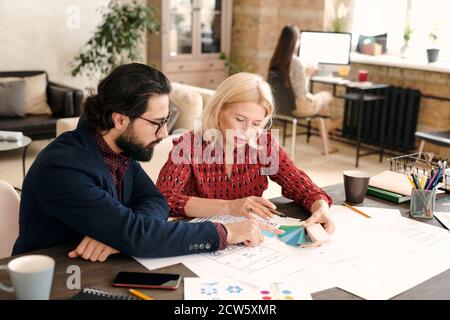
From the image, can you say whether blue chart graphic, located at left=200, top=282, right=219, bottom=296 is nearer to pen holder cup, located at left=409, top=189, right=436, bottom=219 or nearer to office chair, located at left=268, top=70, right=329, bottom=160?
pen holder cup, located at left=409, top=189, right=436, bottom=219

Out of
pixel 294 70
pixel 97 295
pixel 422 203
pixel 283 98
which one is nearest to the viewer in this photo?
pixel 97 295

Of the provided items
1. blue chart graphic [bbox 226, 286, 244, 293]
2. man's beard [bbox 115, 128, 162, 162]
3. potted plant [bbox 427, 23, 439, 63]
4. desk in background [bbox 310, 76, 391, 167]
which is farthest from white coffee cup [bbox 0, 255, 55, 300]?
potted plant [bbox 427, 23, 439, 63]

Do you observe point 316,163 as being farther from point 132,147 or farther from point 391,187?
point 132,147

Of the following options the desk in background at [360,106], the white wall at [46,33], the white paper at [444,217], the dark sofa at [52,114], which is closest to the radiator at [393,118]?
the desk in background at [360,106]

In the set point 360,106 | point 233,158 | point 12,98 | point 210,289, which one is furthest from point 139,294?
point 12,98

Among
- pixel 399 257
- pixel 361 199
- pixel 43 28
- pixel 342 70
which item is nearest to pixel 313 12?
pixel 342 70

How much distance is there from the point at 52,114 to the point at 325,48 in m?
2.71

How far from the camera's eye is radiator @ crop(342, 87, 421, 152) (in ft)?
18.0

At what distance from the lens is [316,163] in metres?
5.51

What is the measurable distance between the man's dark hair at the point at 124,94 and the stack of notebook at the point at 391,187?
3.11 ft

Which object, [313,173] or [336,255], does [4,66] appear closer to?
[313,173]

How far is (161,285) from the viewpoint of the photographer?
4.45 feet

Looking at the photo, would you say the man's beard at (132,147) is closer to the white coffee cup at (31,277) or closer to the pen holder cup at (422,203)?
the white coffee cup at (31,277)

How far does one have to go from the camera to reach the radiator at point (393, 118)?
5.48 meters
